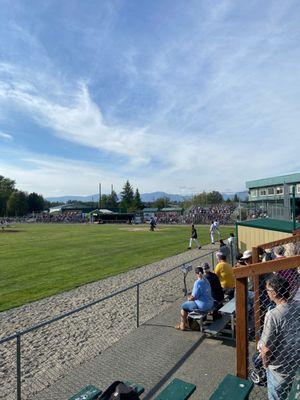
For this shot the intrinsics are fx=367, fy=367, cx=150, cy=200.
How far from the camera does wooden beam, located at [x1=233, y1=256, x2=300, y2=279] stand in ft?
11.0

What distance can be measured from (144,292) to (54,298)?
273cm

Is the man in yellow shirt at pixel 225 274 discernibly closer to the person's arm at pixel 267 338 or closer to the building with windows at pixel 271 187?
the person's arm at pixel 267 338

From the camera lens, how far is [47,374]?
19.3 feet

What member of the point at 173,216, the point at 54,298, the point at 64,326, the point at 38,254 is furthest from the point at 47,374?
the point at 173,216

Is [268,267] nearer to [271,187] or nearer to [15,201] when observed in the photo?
[271,187]

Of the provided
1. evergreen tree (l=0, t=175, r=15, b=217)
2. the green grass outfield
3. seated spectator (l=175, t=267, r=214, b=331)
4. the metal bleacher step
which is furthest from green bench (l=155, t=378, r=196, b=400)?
evergreen tree (l=0, t=175, r=15, b=217)

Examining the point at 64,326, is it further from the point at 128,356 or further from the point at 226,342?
the point at 226,342

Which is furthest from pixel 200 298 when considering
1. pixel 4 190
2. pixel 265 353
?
pixel 4 190

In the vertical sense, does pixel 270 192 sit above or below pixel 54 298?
above

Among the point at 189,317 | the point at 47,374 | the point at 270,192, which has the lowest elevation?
the point at 47,374

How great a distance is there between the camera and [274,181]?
181 ft

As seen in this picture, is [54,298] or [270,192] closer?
[54,298]

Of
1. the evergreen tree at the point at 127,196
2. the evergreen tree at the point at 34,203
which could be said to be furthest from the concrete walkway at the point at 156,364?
Answer: the evergreen tree at the point at 34,203

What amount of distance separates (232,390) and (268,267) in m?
1.18
